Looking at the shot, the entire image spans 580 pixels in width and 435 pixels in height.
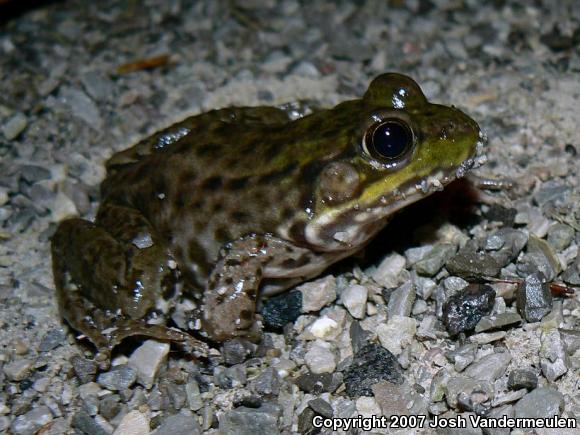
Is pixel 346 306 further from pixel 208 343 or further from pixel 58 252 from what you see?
pixel 58 252

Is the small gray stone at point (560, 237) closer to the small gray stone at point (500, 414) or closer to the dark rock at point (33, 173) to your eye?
the small gray stone at point (500, 414)

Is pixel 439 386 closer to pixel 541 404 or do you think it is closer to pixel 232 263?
pixel 541 404

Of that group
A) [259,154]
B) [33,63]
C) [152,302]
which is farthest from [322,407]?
[33,63]

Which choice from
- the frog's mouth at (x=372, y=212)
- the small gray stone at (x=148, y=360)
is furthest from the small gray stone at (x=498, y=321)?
the small gray stone at (x=148, y=360)

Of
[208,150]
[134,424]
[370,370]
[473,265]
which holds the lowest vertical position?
[134,424]

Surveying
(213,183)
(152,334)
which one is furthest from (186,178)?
(152,334)

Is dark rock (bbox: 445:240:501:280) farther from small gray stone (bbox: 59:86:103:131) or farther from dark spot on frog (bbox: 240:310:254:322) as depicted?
small gray stone (bbox: 59:86:103:131)

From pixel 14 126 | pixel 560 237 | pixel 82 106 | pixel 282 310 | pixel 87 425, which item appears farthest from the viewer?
pixel 82 106
